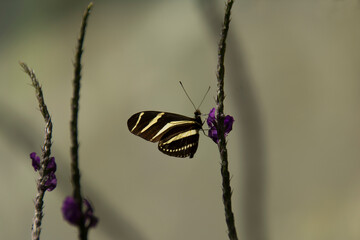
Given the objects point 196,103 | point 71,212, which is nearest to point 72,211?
point 71,212

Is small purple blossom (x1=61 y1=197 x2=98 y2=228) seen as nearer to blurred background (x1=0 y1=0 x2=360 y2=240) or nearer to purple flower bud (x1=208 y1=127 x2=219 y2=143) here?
purple flower bud (x1=208 y1=127 x2=219 y2=143)

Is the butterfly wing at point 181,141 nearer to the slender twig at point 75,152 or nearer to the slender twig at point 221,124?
the slender twig at point 221,124

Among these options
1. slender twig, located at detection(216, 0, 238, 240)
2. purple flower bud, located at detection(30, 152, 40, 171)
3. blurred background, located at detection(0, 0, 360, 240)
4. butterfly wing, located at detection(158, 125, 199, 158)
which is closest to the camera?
slender twig, located at detection(216, 0, 238, 240)

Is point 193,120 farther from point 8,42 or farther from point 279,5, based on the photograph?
point 8,42

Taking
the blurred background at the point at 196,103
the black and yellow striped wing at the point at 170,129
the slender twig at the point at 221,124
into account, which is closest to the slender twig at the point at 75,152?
the slender twig at the point at 221,124

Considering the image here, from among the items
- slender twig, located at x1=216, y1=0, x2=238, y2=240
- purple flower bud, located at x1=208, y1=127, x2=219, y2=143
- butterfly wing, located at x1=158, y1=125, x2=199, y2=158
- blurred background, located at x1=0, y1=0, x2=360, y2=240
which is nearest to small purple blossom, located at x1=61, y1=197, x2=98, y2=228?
slender twig, located at x1=216, y1=0, x2=238, y2=240
